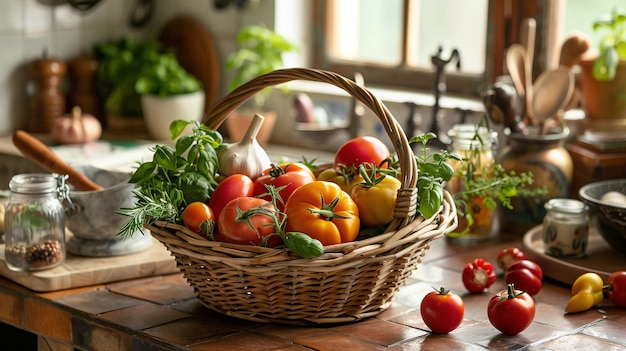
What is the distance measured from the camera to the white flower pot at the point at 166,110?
293cm

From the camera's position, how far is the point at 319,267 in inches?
51.4

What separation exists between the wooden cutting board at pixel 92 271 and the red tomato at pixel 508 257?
0.57 meters

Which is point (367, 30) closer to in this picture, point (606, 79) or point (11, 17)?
point (606, 79)

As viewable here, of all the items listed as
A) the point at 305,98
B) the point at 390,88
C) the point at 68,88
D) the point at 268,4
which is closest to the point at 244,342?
the point at 305,98

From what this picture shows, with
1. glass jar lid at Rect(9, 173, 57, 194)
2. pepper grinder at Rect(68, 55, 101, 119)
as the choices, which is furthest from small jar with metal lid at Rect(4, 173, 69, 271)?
pepper grinder at Rect(68, 55, 101, 119)

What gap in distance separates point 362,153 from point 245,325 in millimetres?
318

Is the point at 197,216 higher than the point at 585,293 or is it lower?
higher

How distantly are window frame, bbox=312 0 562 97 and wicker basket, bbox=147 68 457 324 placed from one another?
1.11 meters

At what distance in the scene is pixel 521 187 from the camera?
196 cm

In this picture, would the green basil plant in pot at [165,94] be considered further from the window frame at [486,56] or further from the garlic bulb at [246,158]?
the garlic bulb at [246,158]

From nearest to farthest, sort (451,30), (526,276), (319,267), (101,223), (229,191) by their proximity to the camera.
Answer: (319,267), (229,191), (526,276), (101,223), (451,30)

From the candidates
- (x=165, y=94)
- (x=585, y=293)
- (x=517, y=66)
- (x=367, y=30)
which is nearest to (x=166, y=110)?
(x=165, y=94)

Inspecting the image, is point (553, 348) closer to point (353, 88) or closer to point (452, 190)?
point (353, 88)

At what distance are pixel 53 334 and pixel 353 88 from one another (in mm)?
617
